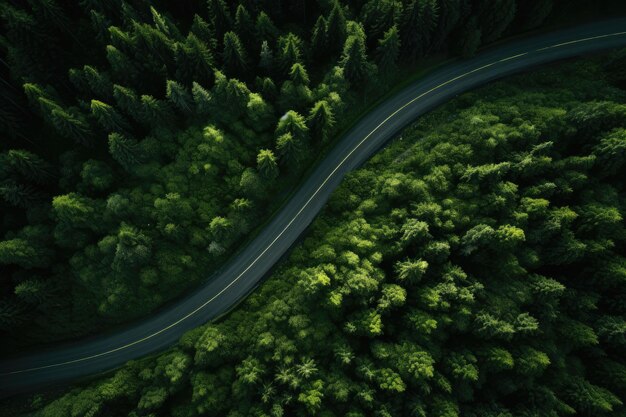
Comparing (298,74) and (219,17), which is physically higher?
(298,74)

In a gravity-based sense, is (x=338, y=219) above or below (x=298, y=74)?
below

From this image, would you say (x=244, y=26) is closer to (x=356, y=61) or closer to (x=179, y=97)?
(x=179, y=97)

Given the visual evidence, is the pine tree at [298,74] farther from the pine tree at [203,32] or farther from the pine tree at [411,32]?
the pine tree at [411,32]

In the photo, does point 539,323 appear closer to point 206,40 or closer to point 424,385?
point 424,385

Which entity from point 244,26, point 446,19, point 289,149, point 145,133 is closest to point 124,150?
point 145,133

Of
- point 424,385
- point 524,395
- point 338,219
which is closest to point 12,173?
point 338,219

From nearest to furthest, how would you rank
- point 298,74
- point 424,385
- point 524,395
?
point 424,385 < point 524,395 < point 298,74

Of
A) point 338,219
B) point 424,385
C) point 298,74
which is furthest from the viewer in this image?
point 338,219

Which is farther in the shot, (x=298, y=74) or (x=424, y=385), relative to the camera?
(x=298, y=74)
